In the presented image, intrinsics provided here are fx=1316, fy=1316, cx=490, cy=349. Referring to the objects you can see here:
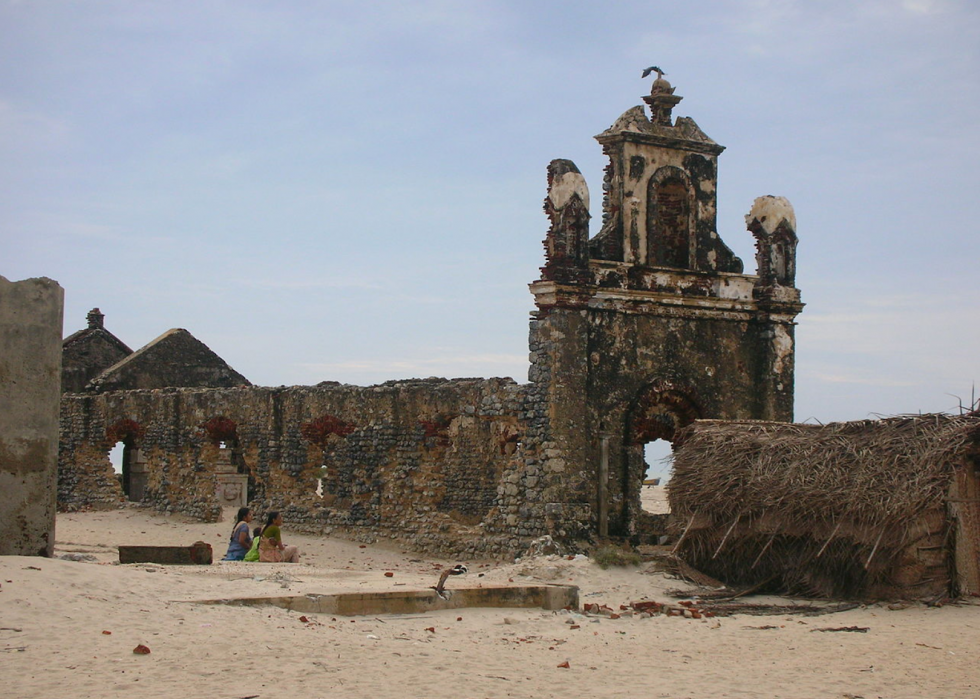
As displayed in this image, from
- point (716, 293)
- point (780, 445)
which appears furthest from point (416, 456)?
point (780, 445)

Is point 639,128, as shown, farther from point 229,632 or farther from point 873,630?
point 229,632

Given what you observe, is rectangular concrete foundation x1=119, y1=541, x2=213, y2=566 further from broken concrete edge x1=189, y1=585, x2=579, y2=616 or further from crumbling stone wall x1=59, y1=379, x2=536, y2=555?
crumbling stone wall x1=59, y1=379, x2=536, y2=555

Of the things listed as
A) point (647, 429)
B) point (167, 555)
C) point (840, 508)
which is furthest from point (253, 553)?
point (840, 508)

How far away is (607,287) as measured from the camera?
55.6ft

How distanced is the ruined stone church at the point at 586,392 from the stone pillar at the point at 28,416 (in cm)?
666

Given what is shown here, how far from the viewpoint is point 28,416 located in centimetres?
1136

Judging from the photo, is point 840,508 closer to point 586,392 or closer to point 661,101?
point 586,392

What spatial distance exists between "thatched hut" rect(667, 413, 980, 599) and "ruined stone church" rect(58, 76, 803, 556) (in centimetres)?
274

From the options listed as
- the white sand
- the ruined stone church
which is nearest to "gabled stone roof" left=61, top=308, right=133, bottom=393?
the ruined stone church

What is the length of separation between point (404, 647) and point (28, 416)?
4049mm

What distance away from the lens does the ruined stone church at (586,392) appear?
16531mm

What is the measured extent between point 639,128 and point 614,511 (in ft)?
17.0

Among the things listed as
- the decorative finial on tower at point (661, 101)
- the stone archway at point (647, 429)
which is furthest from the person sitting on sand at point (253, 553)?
the decorative finial on tower at point (661, 101)

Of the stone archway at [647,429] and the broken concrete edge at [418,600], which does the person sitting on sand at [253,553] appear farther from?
the stone archway at [647,429]
